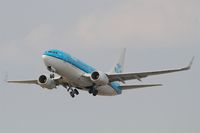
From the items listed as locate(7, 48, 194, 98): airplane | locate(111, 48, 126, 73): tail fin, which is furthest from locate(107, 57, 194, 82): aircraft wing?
locate(111, 48, 126, 73): tail fin

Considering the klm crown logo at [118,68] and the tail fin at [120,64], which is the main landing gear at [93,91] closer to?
the tail fin at [120,64]

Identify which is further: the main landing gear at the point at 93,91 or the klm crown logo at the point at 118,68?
the klm crown logo at the point at 118,68

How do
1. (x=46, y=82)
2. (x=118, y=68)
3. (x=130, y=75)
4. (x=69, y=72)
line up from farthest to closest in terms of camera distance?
(x=118, y=68)
(x=46, y=82)
(x=130, y=75)
(x=69, y=72)

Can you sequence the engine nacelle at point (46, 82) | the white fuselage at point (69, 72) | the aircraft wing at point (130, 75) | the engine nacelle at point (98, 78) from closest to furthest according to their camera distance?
the white fuselage at point (69, 72)
the aircraft wing at point (130, 75)
the engine nacelle at point (98, 78)
the engine nacelle at point (46, 82)

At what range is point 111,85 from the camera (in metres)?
96.8

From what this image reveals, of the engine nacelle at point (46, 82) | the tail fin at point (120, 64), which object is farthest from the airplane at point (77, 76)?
the tail fin at point (120, 64)

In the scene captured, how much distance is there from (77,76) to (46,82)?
524 centimetres

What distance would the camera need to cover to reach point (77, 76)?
8819cm

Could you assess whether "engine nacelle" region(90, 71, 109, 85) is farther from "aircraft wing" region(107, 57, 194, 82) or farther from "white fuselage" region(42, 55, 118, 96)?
"aircraft wing" region(107, 57, 194, 82)

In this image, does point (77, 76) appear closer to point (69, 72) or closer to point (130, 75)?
point (69, 72)

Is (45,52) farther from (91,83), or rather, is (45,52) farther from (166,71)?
(166,71)

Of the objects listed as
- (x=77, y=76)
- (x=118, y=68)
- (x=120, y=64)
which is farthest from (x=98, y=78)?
(x=120, y=64)

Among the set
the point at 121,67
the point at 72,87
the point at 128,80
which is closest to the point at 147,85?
the point at 128,80

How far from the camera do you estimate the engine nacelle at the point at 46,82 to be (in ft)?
301
